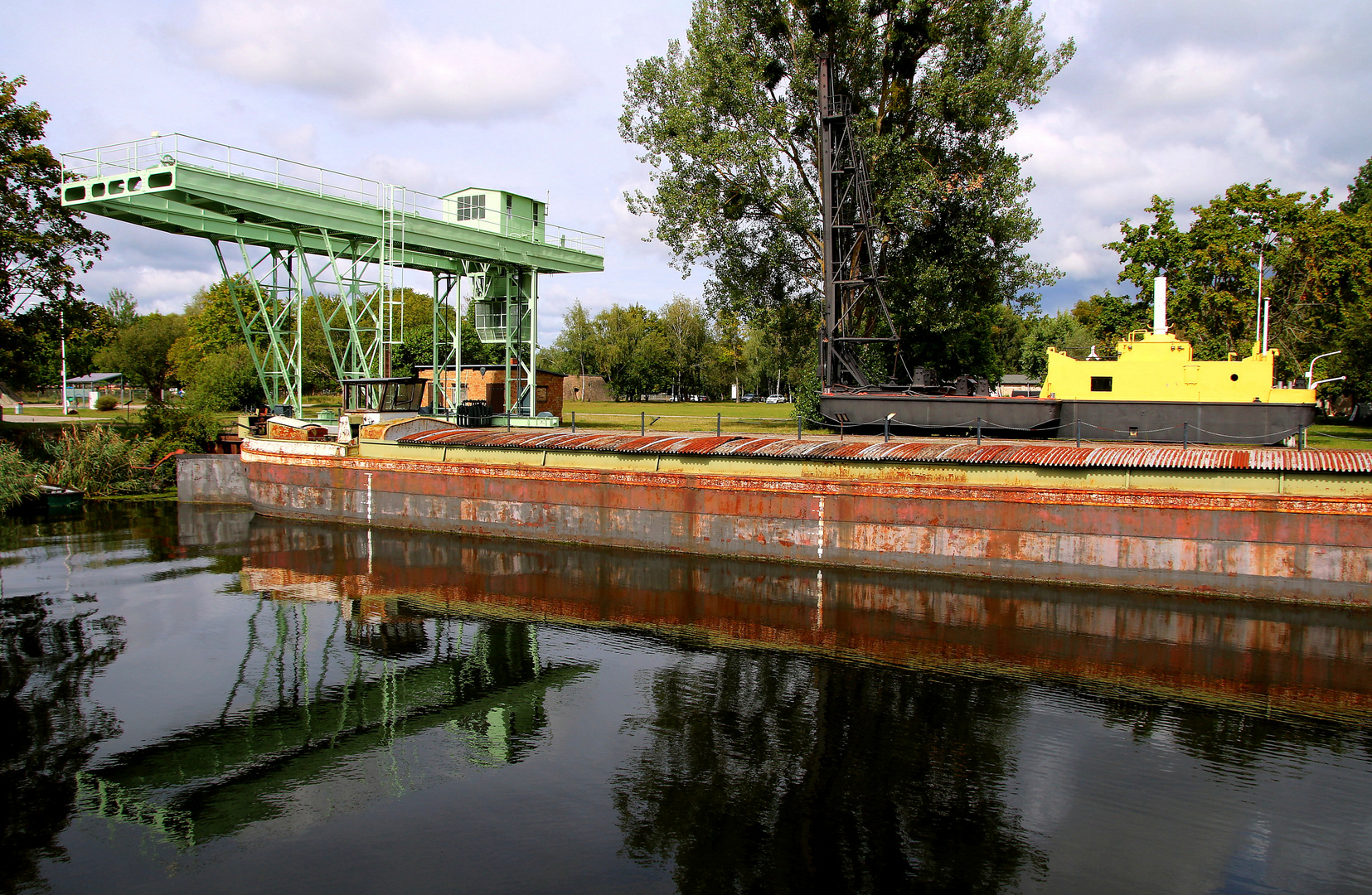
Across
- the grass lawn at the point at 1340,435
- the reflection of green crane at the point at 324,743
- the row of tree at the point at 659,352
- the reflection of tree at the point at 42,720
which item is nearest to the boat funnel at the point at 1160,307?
the grass lawn at the point at 1340,435

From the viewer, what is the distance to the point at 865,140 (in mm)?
28125

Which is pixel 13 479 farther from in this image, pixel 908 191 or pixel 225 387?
pixel 908 191

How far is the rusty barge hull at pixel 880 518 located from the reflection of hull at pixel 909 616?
0.50 m

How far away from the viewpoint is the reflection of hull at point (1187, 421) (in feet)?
56.9

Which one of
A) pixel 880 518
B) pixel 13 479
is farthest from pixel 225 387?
pixel 880 518

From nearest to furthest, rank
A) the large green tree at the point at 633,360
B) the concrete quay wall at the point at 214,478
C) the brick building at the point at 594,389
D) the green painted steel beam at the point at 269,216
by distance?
the green painted steel beam at the point at 269,216, the concrete quay wall at the point at 214,478, the large green tree at the point at 633,360, the brick building at the point at 594,389

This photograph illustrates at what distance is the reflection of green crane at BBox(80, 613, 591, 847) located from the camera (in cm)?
765

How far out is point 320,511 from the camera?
24.2 metres

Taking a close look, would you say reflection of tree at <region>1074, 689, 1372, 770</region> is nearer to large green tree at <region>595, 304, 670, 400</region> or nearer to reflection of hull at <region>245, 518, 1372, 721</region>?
reflection of hull at <region>245, 518, 1372, 721</region>

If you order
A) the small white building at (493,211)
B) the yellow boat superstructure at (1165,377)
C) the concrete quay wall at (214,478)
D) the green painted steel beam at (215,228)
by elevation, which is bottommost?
the concrete quay wall at (214,478)

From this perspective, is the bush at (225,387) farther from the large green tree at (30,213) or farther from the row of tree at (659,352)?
the row of tree at (659,352)

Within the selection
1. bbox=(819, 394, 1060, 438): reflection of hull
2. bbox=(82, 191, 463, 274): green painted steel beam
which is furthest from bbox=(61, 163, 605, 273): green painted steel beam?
bbox=(819, 394, 1060, 438): reflection of hull

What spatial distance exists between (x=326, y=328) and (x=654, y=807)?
25453mm

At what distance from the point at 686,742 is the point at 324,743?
4.20m
